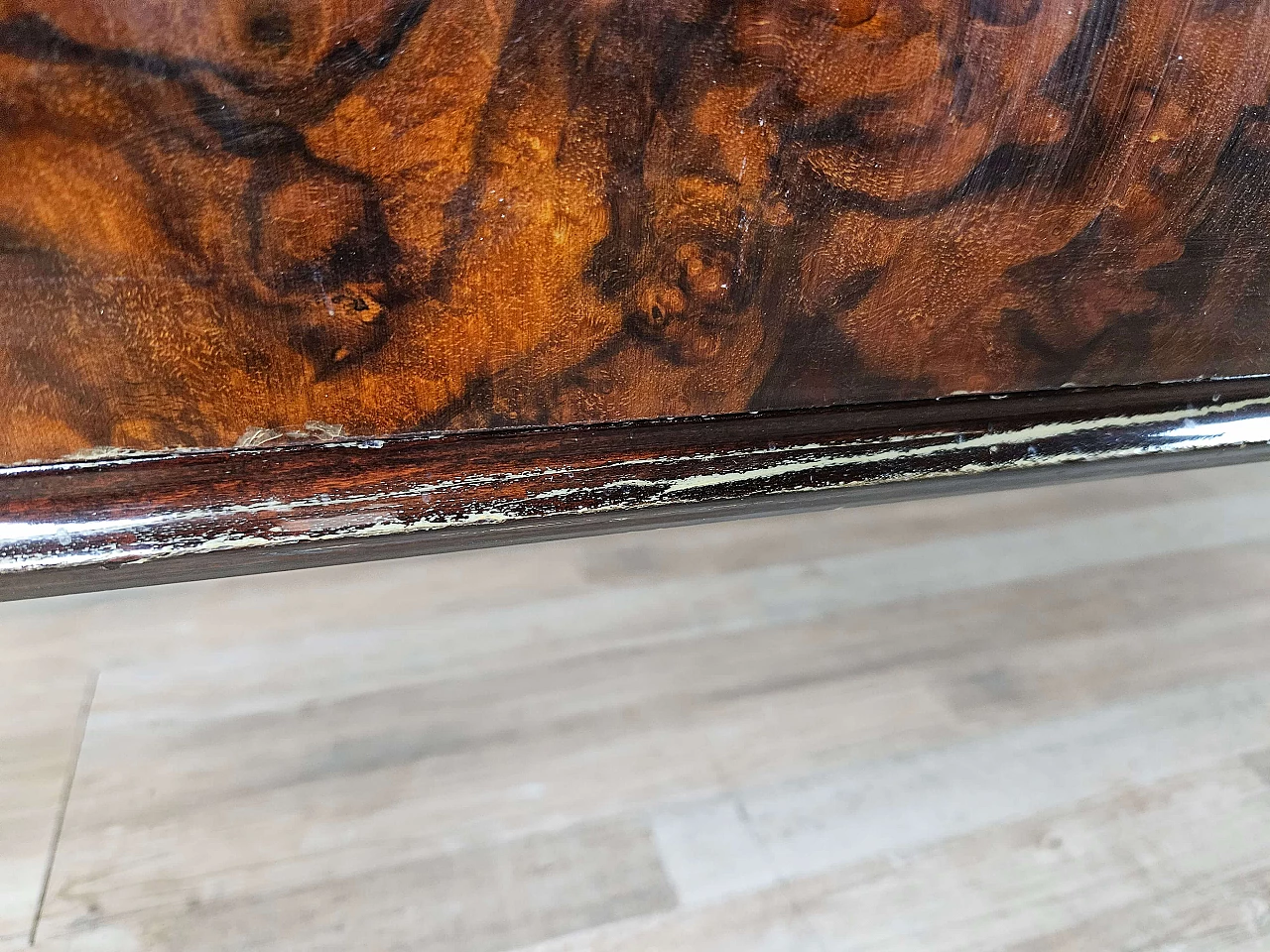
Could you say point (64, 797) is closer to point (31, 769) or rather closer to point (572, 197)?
point (31, 769)

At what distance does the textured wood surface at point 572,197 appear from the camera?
0.22m

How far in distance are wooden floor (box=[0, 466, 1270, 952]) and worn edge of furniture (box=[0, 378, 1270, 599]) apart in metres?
0.18

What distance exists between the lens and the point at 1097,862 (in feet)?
1.50

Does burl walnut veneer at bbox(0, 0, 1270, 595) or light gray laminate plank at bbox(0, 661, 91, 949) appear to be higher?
burl walnut veneer at bbox(0, 0, 1270, 595)

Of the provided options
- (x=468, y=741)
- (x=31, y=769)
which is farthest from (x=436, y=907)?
(x=31, y=769)

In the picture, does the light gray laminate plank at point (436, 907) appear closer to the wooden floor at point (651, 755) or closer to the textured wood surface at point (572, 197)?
the wooden floor at point (651, 755)

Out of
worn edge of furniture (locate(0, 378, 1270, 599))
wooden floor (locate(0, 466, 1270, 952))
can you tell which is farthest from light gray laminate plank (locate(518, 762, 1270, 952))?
worn edge of furniture (locate(0, 378, 1270, 599))

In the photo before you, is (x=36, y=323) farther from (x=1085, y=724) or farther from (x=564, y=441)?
(x=1085, y=724)

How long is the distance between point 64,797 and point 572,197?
385 mm

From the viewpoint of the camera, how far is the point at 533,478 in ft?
1.01

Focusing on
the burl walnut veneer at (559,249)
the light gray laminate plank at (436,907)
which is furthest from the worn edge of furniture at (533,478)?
the light gray laminate plank at (436,907)

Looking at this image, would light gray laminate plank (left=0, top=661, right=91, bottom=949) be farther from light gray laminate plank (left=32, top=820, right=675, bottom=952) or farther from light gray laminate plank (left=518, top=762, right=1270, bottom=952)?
light gray laminate plank (left=518, top=762, right=1270, bottom=952)

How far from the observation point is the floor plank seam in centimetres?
40

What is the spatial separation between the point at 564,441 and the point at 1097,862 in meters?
0.34
